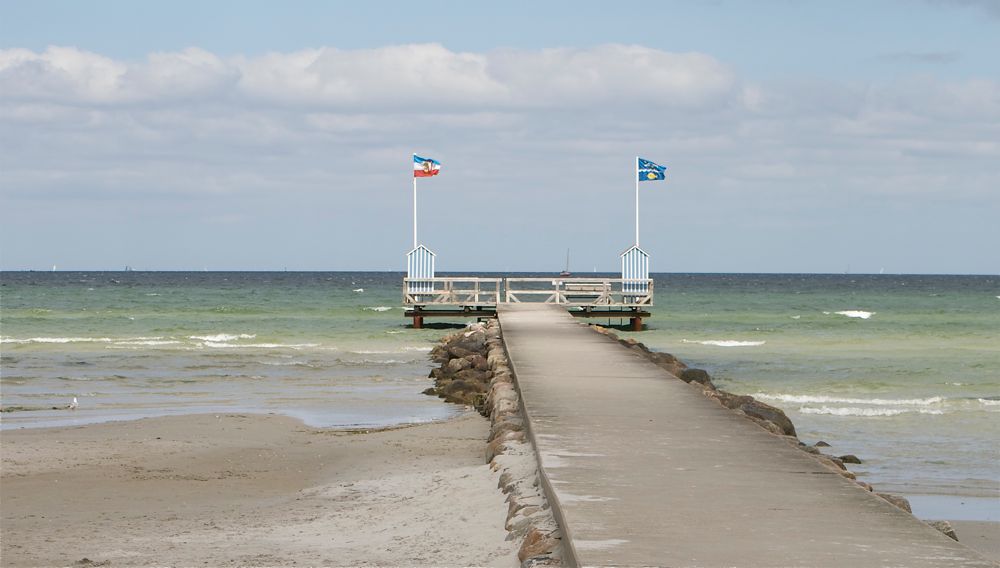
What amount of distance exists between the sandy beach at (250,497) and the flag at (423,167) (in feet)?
77.9

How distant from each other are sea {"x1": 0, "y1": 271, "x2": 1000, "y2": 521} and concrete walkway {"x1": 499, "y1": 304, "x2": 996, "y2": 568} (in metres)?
3.09

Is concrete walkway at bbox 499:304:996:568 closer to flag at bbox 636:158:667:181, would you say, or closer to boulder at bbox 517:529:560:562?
boulder at bbox 517:529:560:562

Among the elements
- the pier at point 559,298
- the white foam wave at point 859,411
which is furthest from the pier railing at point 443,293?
the white foam wave at point 859,411

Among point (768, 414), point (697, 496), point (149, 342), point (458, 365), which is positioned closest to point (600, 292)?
point (149, 342)

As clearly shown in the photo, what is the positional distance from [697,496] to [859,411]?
13764mm

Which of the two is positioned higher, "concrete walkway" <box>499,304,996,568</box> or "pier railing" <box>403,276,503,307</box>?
"pier railing" <box>403,276,503,307</box>

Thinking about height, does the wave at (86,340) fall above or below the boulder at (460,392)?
below

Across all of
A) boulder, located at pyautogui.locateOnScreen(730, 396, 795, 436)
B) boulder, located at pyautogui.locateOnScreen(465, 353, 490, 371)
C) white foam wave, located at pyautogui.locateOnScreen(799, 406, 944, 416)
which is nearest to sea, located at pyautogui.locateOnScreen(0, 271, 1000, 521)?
white foam wave, located at pyautogui.locateOnScreen(799, 406, 944, 416)

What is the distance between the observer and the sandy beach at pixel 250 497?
8.54m

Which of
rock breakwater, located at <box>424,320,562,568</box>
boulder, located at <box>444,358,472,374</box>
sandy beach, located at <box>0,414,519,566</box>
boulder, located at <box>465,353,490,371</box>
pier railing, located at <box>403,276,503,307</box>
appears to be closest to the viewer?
rock breakwater, located at <box>424,320,562,568</box>

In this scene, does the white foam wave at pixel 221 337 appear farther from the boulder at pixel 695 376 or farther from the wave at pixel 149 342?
the boulder at pixel 695 376

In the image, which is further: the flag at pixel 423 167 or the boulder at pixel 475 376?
the flag at pixel 423 167

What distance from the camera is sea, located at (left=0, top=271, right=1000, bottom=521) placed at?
17.1 meters

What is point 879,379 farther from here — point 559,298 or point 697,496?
point 697,496
